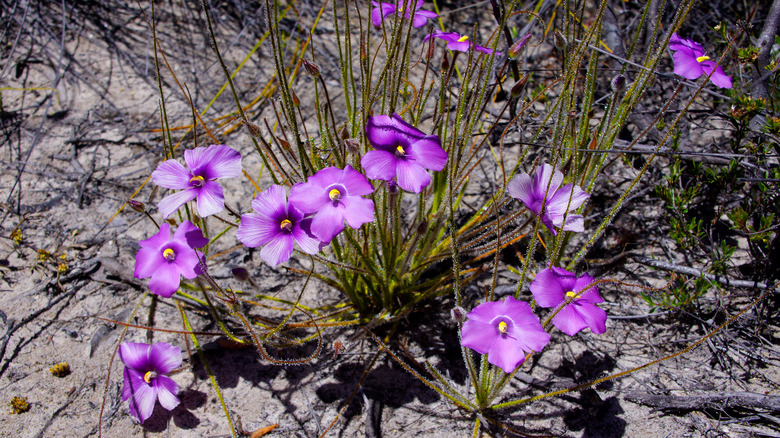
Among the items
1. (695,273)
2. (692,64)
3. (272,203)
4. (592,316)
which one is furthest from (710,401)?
(272,203)

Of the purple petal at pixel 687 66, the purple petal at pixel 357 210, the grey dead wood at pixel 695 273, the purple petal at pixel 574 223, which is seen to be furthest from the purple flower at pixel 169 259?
the purple petal at pixel 687 66

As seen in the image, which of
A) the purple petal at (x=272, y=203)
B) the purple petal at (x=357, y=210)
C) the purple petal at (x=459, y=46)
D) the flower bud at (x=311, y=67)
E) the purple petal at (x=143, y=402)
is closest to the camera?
the purple petal at (x=357, y=210)

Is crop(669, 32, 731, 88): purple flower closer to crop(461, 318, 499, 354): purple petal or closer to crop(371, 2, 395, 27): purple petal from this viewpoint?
crop(371, 2, 395, 27): purple petal

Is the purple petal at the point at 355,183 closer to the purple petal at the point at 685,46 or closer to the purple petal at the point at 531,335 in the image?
the purple petal at the point at 531,335

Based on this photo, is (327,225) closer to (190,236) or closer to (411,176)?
(411,176)

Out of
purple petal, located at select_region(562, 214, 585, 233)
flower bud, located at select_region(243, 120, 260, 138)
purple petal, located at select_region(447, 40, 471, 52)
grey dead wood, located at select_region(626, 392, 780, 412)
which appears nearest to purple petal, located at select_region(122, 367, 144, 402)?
flower bud, located at select_region(243, 120, 260, 138)

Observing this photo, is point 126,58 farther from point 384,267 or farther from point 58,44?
point 384,267
